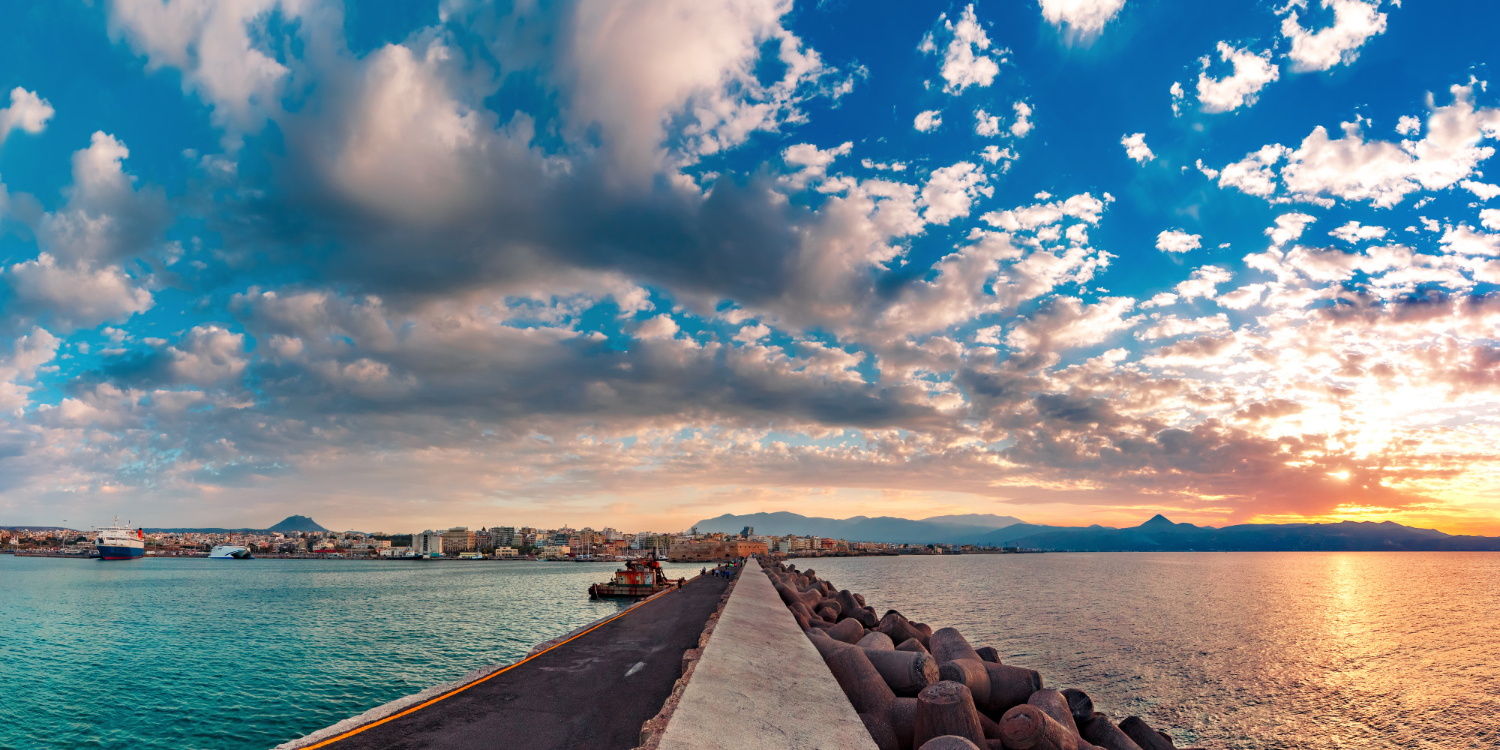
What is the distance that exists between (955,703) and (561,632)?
1277 inches

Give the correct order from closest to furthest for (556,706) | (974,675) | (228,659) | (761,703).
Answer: (761,703) < (556,706) < (974,675) < (228,659)

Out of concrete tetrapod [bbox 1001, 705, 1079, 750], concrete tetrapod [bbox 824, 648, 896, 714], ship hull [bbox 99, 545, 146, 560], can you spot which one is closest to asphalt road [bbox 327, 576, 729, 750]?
concrete tetrapod [bbox 824, 648, 896, 714]

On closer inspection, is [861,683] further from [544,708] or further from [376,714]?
[376,714]

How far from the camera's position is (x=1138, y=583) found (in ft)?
280

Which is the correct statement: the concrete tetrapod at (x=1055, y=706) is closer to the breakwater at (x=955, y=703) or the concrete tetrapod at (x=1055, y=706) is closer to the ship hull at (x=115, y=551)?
the breakwater at (x=955, y=703)

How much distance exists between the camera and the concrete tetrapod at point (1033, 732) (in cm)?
924

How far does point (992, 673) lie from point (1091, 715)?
1.87 meters

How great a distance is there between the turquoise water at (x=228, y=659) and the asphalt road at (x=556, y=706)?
31.3ft

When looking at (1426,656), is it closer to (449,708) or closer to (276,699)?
(449,708)

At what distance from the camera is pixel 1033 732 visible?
9266mm

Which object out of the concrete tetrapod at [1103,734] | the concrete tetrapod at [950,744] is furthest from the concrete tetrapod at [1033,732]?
the concrete tetrapod at [1103,734]

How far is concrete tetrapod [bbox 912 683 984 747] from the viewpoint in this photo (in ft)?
26.3

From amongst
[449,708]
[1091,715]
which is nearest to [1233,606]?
[1091,715]

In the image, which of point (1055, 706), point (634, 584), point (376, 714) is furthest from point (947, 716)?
point (634, 584)
